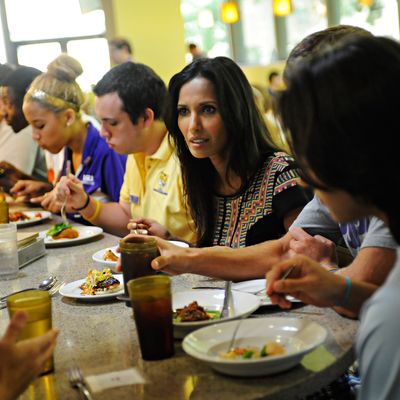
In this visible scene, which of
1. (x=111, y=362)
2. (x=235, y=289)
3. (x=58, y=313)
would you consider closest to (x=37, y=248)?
(x=58, y=313)

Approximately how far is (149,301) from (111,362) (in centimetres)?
15

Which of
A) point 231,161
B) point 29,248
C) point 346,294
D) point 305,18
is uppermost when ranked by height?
point 305,18

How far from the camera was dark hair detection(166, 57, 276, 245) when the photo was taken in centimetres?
230

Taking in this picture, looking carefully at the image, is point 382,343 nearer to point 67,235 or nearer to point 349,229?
point 349,229

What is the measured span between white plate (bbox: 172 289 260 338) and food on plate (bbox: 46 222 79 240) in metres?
1.14

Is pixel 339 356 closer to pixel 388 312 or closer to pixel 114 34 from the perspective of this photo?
pixel 388 312

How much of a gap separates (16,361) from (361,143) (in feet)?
2.13

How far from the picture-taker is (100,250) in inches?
97.9

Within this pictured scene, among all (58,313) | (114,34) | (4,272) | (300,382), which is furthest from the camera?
(114,34)

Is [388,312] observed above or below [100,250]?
above

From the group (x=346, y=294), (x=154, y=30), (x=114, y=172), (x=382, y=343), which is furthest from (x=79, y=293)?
(x=154, y=30)

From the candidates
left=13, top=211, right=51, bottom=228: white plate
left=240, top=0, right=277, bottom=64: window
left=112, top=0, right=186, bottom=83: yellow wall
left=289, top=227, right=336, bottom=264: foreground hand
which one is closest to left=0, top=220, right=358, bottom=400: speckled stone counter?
left=289, top=227, right=336, bottom=264: foreground hand

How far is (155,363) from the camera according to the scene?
1329mm

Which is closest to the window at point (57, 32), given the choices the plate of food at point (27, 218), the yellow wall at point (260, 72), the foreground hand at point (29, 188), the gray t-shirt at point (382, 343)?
the yellow wall at point (260, 72)
